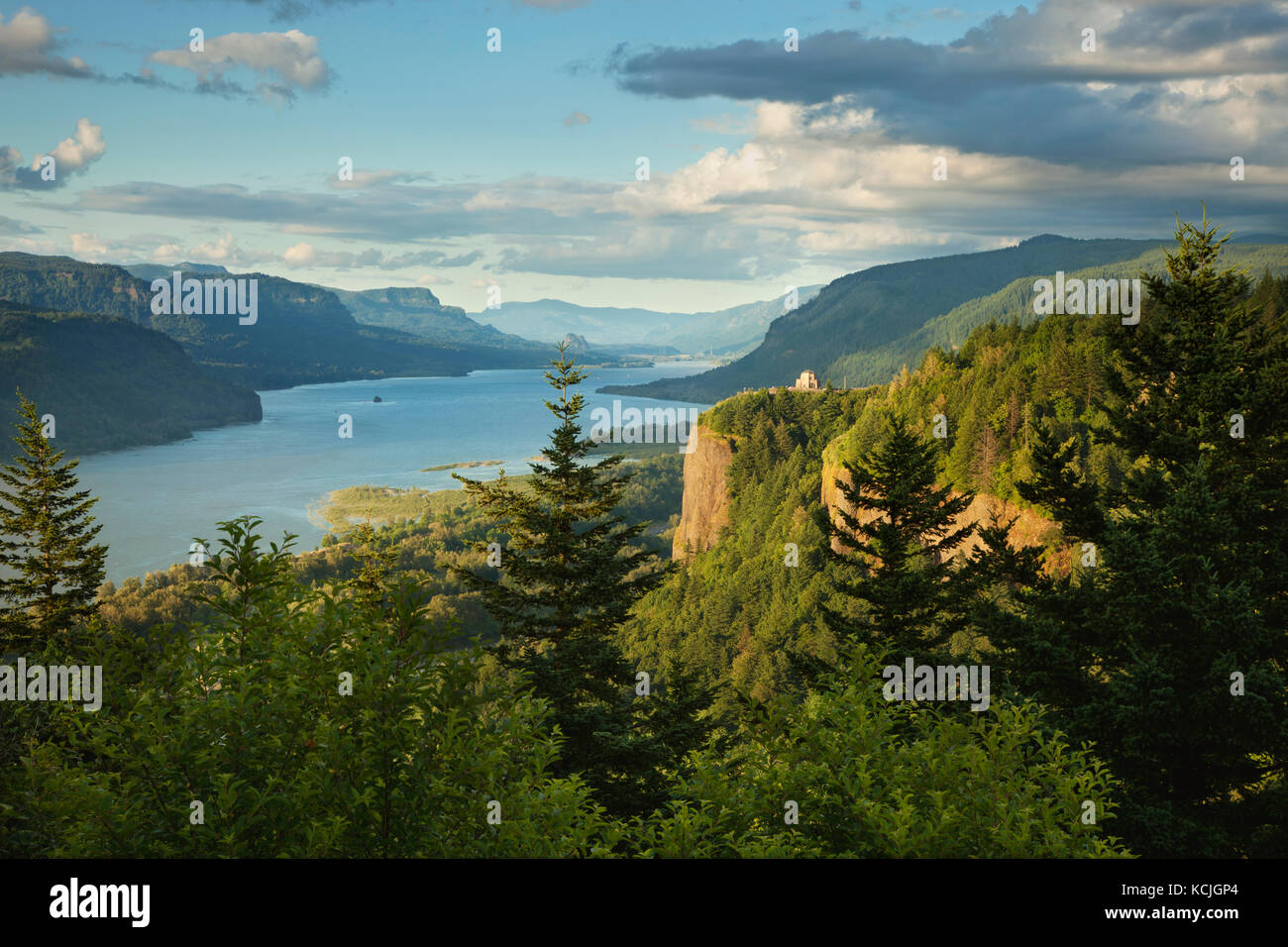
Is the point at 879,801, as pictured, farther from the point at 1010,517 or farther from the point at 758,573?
the point at 758,573

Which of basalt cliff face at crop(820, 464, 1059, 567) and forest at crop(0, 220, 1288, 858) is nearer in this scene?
forest at crop(0, 220, 1288, 858)

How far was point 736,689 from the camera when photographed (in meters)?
17.6

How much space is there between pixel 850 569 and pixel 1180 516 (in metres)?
62.2

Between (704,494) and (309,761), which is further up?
(309,761)

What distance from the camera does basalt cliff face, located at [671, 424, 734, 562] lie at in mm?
110812

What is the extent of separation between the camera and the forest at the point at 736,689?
22.9 ft

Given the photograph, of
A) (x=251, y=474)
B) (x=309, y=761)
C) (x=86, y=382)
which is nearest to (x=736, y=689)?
(x=309, y=761)

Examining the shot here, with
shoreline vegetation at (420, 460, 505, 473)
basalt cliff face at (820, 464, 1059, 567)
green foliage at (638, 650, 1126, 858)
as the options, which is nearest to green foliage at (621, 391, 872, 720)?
basalt cliff face at (820, 464, 1059, 567)

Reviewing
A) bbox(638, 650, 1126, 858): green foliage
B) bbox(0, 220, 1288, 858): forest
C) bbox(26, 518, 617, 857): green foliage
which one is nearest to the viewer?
bbox(26, 518, 617, 857): green foliage

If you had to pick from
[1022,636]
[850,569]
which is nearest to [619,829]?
[1022,636]

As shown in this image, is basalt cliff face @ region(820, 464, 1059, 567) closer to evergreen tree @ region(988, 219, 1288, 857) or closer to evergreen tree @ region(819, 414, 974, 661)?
evergreen tree @ region(819, 414, 974, 661)

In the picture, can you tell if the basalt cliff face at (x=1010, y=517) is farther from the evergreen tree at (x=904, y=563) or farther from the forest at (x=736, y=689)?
the forest at (x=736, y=689)

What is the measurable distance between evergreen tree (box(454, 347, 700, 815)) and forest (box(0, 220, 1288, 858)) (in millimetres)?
103

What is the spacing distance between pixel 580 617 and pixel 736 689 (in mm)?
4881
